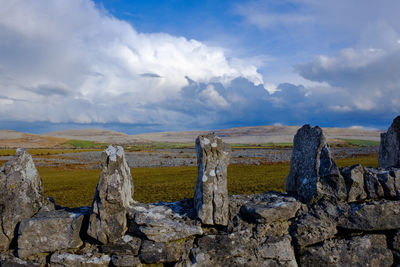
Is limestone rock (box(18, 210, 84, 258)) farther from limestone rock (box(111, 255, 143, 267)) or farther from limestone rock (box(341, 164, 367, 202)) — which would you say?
limestone rock (box(341, 164, 367, 202))

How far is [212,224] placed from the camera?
17.3ft

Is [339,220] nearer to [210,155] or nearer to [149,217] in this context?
[210,155]

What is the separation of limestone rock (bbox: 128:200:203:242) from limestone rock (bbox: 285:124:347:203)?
8.31ft

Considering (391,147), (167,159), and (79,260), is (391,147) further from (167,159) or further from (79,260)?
(167,159)

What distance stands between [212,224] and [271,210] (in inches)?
47.1

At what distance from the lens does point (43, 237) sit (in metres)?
5.19

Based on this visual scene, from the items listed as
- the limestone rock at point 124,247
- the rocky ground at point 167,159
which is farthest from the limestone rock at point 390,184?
the rocky ground at point 167,159

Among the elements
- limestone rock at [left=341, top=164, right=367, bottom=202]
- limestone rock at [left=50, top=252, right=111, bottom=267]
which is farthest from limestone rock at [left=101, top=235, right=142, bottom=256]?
limestone rock at [left=341, top=164, right=367, bottom=202]

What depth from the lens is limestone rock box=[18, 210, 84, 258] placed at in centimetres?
515

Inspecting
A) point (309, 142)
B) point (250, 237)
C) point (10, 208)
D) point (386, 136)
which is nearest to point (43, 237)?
point (10, 208)

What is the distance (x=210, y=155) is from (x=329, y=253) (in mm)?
2933

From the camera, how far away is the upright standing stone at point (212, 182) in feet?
17.4

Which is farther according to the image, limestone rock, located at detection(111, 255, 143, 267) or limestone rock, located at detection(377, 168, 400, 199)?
limestone rock, located at detection(377, 168, 400, 199)

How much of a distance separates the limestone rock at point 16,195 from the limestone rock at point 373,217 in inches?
251
